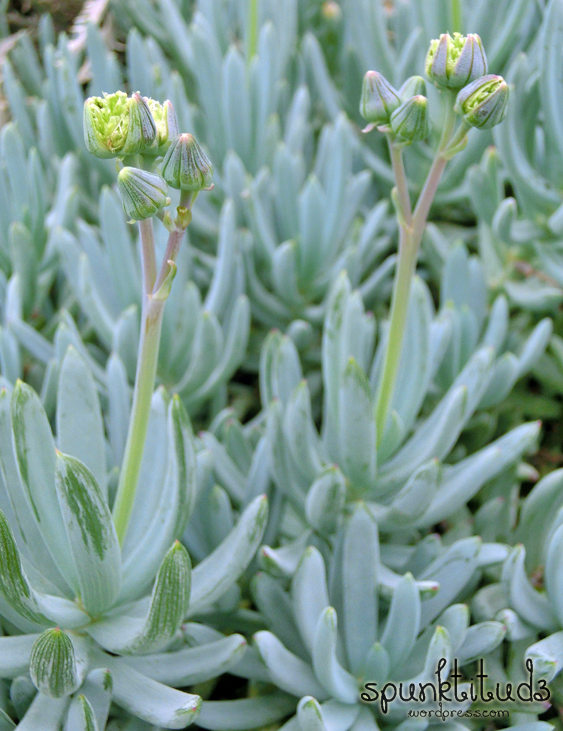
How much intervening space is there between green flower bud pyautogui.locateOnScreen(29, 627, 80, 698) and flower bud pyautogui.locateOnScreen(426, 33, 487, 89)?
575mm

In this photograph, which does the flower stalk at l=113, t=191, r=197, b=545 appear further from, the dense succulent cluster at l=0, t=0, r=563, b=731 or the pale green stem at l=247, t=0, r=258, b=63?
the pale green stem at l=247, t=0, r=258, b=63

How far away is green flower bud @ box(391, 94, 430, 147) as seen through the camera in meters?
0.59

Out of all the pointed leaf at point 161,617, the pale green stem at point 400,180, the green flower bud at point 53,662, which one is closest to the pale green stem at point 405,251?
the pale green stem at point 400,180

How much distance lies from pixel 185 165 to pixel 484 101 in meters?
0.25

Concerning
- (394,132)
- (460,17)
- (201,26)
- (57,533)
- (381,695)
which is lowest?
(381,695)

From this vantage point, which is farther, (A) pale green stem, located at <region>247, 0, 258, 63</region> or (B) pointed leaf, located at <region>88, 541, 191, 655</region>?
(A) pale green stem, located at <region>247, 0, 258, 63</region>

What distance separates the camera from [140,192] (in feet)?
1.64

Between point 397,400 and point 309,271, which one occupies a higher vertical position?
point 309,271

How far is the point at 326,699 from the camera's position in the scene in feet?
2.44

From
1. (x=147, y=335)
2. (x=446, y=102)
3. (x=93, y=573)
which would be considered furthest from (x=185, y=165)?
(x=93, y=573)

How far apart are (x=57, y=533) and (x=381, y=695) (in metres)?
0.38

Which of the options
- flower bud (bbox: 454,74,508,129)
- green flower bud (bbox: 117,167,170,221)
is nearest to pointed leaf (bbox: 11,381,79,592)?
green flower bud (bbox: 117,167,170,221)

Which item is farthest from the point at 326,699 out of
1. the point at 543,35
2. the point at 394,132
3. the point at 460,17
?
the point at 460,17

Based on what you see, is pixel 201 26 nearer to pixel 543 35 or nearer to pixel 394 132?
pixel 543 35
